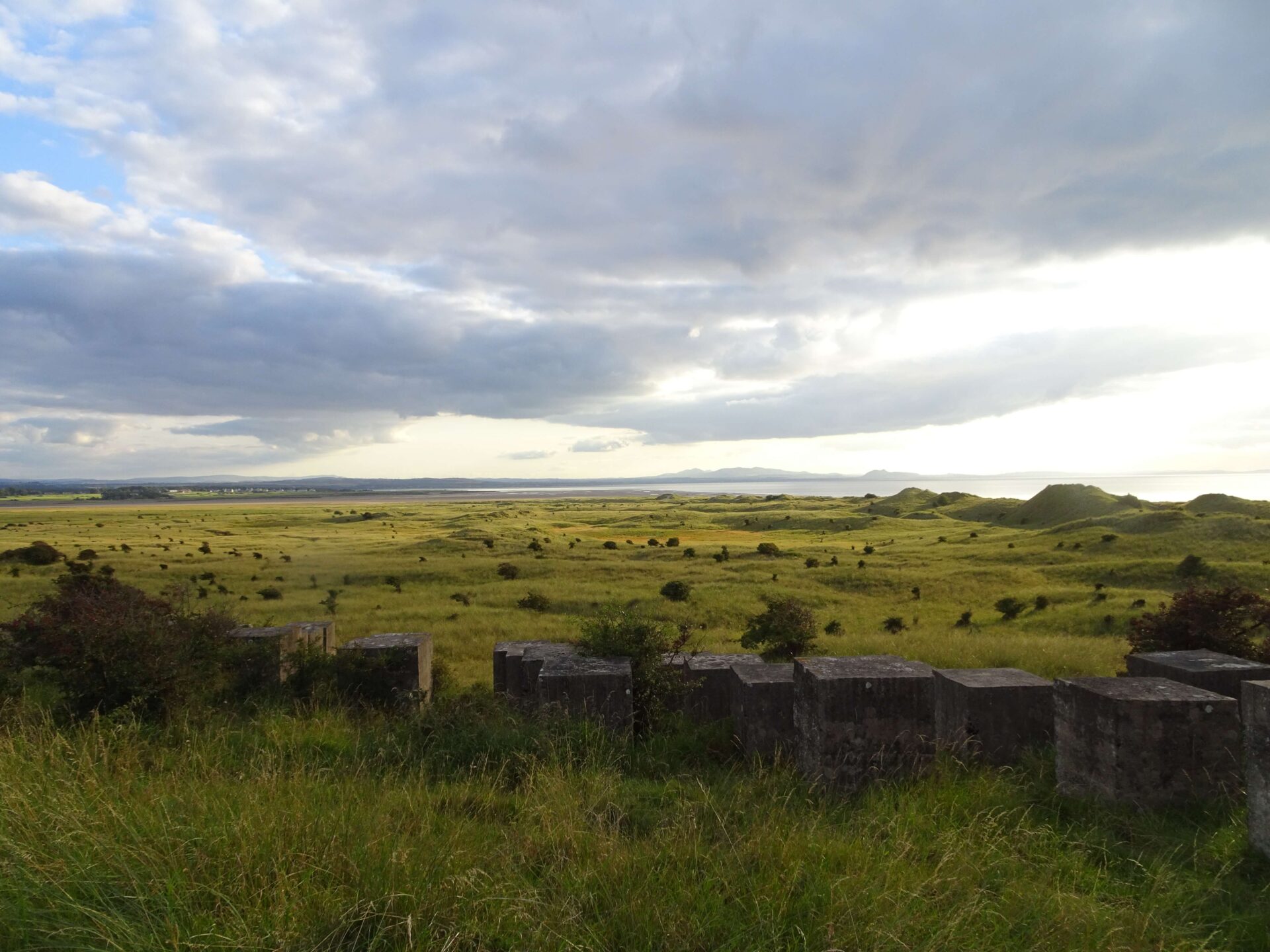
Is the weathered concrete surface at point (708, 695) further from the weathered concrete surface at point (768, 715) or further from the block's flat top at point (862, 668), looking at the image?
the block's flat top at point (862, 668)

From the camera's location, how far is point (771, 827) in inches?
183

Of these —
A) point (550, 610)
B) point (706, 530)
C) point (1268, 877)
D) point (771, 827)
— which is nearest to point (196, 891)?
point (771, 827)

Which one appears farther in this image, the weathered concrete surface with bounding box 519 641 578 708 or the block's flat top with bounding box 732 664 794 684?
the weathered concrete surface with bounding box 519 641 578 708

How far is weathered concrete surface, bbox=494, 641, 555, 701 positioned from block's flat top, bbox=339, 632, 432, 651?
1.24 meters

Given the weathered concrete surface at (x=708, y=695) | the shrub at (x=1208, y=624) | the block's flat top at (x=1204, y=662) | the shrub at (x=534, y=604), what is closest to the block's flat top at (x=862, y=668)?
the weathered concrete surface at (x=708, y=695)

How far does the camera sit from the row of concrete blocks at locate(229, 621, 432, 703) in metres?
9.57

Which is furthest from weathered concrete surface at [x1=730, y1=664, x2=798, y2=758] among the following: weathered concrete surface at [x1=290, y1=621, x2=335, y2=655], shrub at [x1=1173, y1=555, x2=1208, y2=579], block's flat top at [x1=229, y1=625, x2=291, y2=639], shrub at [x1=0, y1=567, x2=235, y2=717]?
shrub at [x1=1173, y1=555, x2=1208, y2=579]

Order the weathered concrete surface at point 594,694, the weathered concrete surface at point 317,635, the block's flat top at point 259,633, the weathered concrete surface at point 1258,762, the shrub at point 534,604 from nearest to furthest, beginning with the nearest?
the weathered concrete surface at point 1258,762 → the weathered concrete surface at point 594,694 → the block's flat top at point 259,633 → the weathered concrete surface at point 317,635 → the shrub at point 534,604

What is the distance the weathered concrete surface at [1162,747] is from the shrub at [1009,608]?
21.4 m

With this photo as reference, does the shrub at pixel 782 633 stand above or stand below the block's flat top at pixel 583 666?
below

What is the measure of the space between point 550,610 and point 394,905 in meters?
23.7

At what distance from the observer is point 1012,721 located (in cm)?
695

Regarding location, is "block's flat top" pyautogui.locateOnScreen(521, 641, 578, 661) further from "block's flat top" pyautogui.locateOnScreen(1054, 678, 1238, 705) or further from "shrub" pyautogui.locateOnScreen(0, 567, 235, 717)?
"block's flat top" pyautogui.locateOnScreen(1054, 678, 1238, 705)

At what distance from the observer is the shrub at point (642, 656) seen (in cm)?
820
